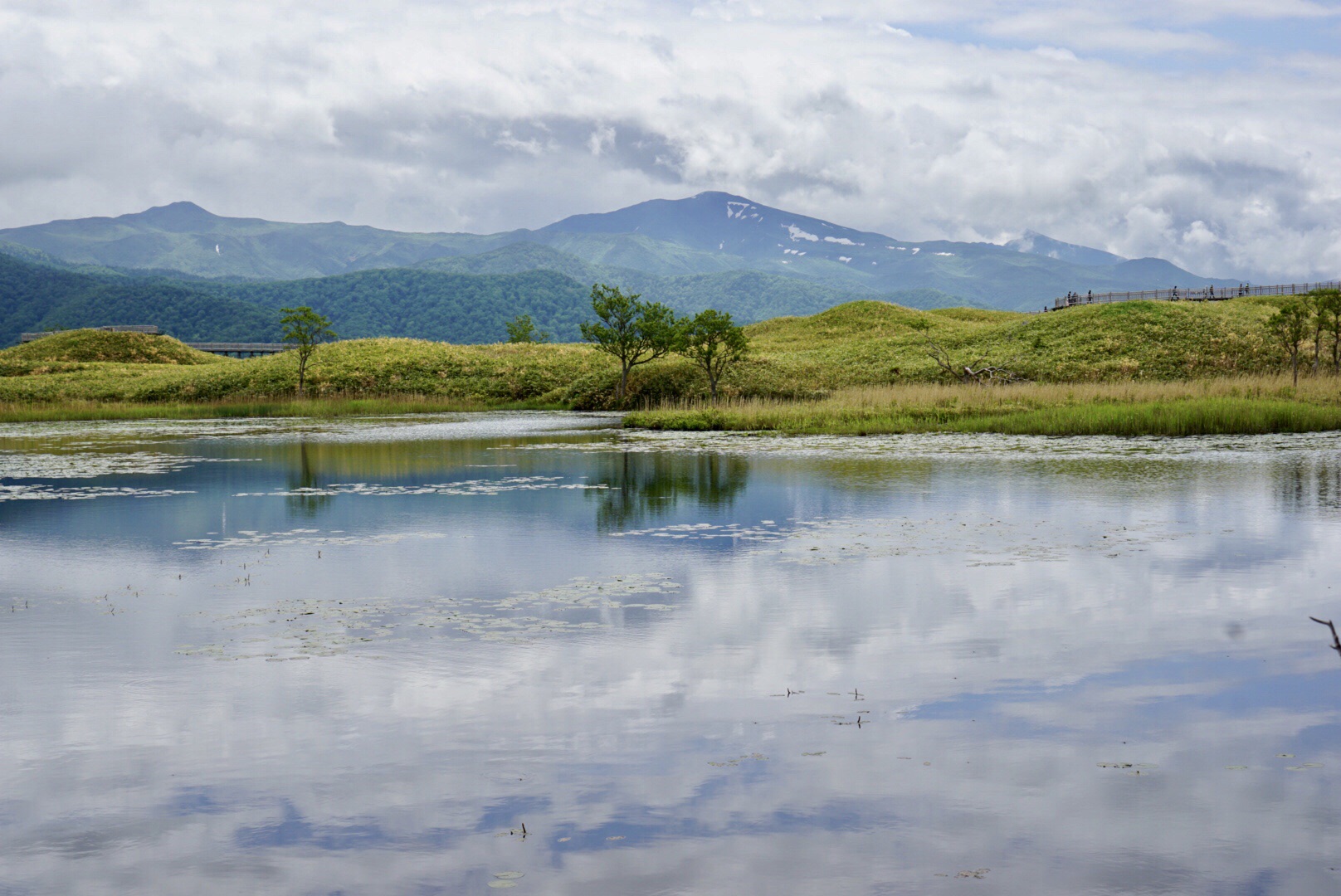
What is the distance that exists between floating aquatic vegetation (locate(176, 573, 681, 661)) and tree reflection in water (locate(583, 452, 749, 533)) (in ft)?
18.7

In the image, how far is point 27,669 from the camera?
10.9 m

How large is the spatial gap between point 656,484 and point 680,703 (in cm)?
1785

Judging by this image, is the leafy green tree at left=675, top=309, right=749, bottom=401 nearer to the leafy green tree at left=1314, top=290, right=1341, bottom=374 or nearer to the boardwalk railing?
the leafy green tree at left=1314, top=290, right=1341, bottom=374

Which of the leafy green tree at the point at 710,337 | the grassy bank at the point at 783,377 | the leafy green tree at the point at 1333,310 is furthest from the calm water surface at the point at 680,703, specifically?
the leafy green tree at the point at 1333,310

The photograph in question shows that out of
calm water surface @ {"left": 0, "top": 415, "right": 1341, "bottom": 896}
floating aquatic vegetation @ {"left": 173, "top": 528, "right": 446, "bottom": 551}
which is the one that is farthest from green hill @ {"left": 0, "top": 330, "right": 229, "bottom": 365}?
calm water surface @ {"left": 0, "top": 415, "right": 1341, "bottom": 896}

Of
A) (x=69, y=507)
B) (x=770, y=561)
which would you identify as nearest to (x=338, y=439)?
(x=69, y=507)

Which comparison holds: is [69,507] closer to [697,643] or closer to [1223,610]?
[697,643]

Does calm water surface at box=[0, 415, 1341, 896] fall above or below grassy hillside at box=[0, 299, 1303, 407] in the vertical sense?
below

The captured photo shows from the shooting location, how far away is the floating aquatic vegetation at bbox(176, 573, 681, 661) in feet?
38.1

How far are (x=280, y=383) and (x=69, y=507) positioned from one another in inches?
2564

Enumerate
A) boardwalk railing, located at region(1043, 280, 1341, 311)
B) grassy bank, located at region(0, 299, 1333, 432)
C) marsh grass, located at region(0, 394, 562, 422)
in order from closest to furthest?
1. grassy bank, located at region(0, 299, 1333, 432)
2. marsh grass, located at region(0, 394, 562, 422)
3. boardwalk railing, located at region(1043, 280, 1341, 311)

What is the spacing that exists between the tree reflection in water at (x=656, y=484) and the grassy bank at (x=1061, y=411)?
11.5 metres

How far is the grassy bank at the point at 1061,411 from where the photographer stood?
39656 mm

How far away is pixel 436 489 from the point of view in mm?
26500
